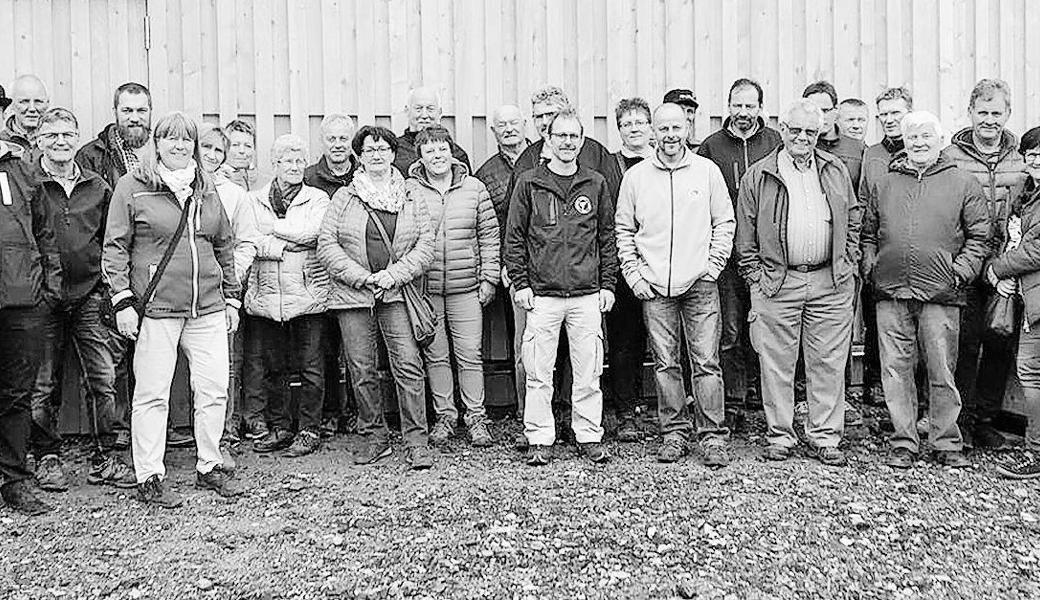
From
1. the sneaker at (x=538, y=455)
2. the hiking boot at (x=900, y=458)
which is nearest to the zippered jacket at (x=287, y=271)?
the sneaker at (x=538, y=455)

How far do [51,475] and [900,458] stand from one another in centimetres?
442

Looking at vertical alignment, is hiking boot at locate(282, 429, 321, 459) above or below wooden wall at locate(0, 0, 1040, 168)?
below

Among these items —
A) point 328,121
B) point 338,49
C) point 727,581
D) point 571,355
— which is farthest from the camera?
point 338,49

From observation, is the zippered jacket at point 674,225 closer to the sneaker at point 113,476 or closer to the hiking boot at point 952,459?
the hiking boot at point 952,459

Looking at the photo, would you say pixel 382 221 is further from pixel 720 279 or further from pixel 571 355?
pixel 720 279

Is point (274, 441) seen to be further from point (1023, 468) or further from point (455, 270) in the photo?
point (1023, 468)

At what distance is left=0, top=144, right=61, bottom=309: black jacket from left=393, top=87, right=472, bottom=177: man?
2155 mm

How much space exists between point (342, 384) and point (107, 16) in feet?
8.70

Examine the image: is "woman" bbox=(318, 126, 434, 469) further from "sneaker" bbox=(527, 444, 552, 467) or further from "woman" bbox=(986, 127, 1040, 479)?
"woman" bbox=(986, 127, 1040, 479)

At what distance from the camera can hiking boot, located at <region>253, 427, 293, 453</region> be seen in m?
6.59

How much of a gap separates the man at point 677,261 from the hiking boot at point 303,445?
1.96m

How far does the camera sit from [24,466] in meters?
5.48

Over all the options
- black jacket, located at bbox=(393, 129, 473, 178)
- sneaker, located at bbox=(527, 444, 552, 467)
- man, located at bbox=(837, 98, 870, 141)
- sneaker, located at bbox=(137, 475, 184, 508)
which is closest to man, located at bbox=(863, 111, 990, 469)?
man, located at bbox=(837, 98, 870, 141)

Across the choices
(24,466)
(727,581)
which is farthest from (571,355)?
(24,466)
